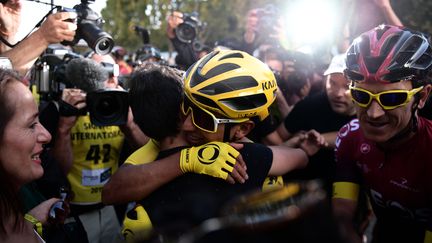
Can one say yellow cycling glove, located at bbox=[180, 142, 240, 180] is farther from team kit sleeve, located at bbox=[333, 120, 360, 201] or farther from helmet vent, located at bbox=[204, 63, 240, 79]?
team kit sleeve, located at bbox=[333, 120, 360, 201]

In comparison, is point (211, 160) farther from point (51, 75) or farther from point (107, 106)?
point (51, 75)

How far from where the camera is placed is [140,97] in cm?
209

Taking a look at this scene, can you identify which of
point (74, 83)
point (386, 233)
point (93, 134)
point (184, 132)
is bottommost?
point (93, 134)

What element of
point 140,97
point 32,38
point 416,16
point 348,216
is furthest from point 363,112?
point 416,16

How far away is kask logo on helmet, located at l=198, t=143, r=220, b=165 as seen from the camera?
1785 millimetres

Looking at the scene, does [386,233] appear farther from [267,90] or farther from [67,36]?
[67,36]

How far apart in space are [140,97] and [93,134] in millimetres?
1855

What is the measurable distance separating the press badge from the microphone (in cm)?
94

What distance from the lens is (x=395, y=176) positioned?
2.30 metres

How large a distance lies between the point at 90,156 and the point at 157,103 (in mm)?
1979

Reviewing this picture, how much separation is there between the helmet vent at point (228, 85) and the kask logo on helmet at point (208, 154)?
24cm

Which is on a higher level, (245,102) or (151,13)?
(245,102)

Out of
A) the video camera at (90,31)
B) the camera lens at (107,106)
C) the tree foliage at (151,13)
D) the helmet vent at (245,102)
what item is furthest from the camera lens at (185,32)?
the tree foliage at (151,13)

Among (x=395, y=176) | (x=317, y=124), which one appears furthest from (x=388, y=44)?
(x=317, y=124)
